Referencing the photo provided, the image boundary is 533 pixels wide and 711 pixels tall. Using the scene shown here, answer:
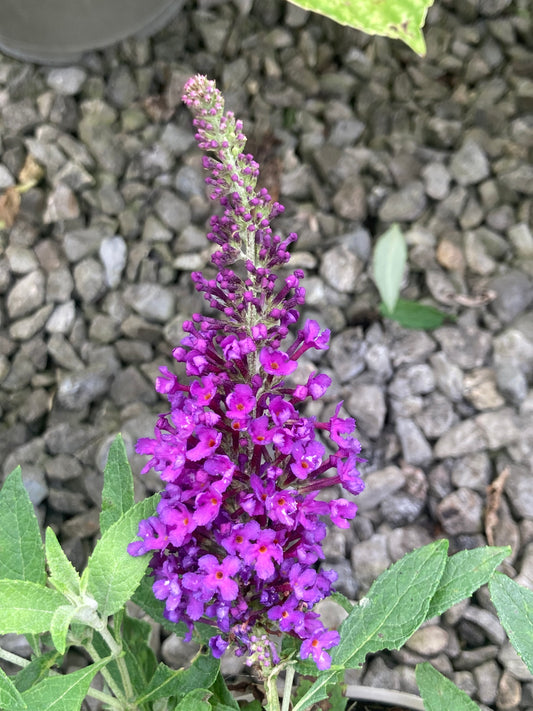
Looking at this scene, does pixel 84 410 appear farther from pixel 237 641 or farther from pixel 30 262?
pixel 237 641

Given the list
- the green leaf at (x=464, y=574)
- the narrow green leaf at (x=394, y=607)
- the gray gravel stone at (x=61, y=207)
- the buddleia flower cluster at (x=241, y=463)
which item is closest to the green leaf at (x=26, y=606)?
the buddleia flower cluster at (x=241, y=463)

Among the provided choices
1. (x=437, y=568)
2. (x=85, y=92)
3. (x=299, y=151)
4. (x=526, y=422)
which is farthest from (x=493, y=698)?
(x=85, y=92)

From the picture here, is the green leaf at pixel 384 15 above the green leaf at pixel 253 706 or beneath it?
above

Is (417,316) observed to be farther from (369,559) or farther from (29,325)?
(29,325)

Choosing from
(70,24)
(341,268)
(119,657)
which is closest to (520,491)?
(341,268)

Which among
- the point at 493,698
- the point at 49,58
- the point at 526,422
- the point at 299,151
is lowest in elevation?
the point at 493,698

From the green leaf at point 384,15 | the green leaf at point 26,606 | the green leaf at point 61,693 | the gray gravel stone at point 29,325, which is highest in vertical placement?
the green leaf at point 384,15

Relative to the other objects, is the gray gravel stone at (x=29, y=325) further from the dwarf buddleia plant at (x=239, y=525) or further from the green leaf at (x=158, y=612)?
the dwarf buddleia plant at (x=239, y=525)
